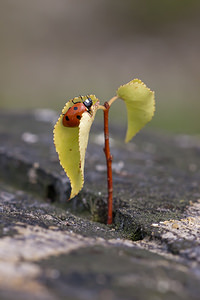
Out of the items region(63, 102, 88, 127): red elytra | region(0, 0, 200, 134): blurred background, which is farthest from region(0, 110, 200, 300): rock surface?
region(0, 0, 200, 134): blurred background

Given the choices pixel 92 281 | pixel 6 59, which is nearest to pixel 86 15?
pixel 6 59

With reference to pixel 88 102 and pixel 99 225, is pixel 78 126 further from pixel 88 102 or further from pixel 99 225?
pixel 99 225

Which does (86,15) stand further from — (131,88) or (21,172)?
(131,88)

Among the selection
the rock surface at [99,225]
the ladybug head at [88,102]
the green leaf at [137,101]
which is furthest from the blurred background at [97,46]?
the ladybug head at [88,102]

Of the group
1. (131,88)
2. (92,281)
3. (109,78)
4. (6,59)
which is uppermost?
(6,59)

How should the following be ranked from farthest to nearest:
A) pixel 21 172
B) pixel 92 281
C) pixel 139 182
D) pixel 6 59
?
pixel 6 59 < pixel 21 172 < pixel 139 182 < pixel 92 281

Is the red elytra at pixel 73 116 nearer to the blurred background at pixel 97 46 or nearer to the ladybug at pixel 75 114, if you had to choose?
the ladybug at pixel 75 114

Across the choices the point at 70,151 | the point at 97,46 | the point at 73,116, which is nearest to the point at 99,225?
the point at 70,151
